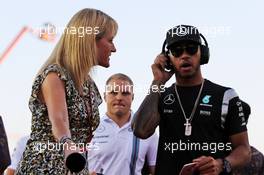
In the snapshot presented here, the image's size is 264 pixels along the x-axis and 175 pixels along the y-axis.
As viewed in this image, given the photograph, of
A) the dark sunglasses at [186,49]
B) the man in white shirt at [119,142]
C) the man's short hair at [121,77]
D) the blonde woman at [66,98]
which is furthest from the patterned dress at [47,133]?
the man's short hair at [121,77]

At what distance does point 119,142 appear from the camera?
22.5 ft

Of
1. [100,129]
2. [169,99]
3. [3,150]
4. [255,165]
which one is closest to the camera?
[169,99]

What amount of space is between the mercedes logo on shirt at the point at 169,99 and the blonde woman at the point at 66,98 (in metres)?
0.86

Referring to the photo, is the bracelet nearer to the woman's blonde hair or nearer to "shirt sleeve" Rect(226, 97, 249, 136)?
the woman's blonde hair

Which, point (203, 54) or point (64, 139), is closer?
point (64, 139)

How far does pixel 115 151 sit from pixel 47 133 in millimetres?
3121

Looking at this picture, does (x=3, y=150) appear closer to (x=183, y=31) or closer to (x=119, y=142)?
(x=119, y=142)

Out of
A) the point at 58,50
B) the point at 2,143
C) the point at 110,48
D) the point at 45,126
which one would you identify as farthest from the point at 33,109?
the point at 2,143

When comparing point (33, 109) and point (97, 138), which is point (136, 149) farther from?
point (33, 109)

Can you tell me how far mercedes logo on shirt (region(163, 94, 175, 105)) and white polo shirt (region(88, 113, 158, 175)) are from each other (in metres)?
2.05

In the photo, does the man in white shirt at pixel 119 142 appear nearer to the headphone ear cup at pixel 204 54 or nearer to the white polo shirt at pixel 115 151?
the white polo shirt at pixel 115 151

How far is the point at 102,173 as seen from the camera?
6.74 m

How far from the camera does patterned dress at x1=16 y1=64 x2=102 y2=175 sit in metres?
3.66

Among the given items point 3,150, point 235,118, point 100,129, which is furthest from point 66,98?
point 100,129
